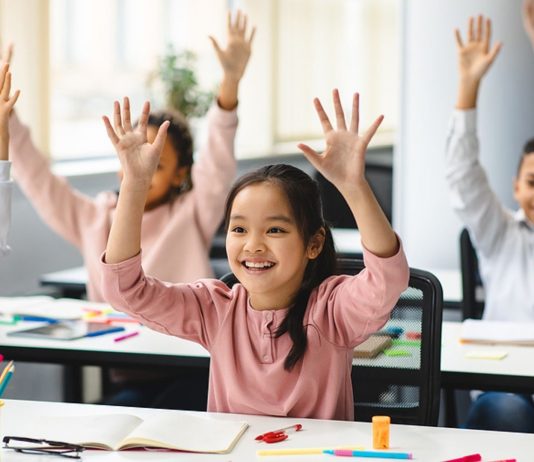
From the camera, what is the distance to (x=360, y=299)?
6.59ft

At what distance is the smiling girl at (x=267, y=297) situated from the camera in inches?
79.5

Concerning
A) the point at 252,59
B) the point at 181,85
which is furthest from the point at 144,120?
the point at 252,59

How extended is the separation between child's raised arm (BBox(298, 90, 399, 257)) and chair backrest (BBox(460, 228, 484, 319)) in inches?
57.4

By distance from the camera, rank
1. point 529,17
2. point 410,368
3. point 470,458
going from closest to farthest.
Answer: point 470,458 → point 410,368 → point 529,17

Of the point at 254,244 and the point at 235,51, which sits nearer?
the point at 254,244

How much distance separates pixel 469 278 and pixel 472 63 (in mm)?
730

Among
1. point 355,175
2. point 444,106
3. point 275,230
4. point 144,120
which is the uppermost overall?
point 444,106

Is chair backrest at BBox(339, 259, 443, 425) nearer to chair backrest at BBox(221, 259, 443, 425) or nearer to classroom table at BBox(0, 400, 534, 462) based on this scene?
chair backrest at BBox(221, 259, 443, 425)

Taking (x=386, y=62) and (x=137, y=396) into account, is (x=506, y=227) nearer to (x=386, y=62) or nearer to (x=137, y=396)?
(x=137, y=396)

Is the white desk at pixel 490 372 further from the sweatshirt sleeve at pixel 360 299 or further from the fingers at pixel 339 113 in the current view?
the fingers at pixel 339 113

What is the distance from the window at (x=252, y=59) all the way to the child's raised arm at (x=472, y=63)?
122 centimetres

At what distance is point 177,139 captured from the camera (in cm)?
358

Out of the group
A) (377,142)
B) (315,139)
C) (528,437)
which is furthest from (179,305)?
(377,142)

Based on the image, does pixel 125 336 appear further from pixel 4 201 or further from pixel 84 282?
pixel 84 282
